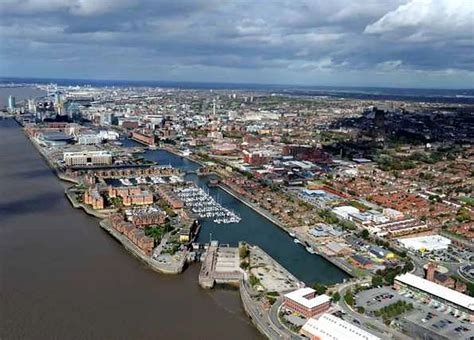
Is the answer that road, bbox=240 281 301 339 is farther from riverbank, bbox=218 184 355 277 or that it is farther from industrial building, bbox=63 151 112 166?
industrial building, bbox=63 151 112 166

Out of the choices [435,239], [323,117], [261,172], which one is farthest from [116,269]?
[323,117]

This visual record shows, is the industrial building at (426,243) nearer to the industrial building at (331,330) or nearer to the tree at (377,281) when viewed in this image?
the tree at (377,281)

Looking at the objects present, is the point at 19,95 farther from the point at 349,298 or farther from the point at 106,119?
the point at 349,298

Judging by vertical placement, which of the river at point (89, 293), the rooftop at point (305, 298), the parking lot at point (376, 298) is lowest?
the river at point (89, 293)

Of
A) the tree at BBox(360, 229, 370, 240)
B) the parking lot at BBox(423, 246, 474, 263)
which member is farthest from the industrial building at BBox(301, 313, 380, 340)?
the tree at BBox(360, 229, 370, 240)

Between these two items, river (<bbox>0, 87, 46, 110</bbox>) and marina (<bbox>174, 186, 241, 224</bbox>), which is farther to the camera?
river (<bbox>0, 87, 46, 110</bbox>)

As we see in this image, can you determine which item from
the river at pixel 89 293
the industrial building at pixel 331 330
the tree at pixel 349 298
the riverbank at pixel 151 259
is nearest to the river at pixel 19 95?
the river at pixel 89 293

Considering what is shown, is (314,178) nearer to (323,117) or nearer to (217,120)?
(217,120)
